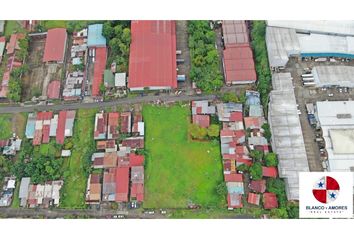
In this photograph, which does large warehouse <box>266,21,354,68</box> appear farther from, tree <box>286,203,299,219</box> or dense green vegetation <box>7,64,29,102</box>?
dense green vegetation <box>7,64,29,102</box>

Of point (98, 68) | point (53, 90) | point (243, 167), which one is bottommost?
point (243, 167)

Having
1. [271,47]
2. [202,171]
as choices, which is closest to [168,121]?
[202,171]

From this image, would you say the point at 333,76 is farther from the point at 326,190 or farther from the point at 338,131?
the point at 326,190

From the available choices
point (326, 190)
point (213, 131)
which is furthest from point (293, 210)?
point (213, 131)

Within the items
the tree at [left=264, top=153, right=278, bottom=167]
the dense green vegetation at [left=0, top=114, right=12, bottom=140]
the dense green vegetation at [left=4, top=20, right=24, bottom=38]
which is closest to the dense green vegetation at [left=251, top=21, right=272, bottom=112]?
the tree at [left=264, top=153, right=278, bottom=167]

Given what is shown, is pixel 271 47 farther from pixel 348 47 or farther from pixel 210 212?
pixel 210 212

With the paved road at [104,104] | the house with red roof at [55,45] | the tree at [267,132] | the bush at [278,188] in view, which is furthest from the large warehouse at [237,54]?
the house with red roof at [55,45]
